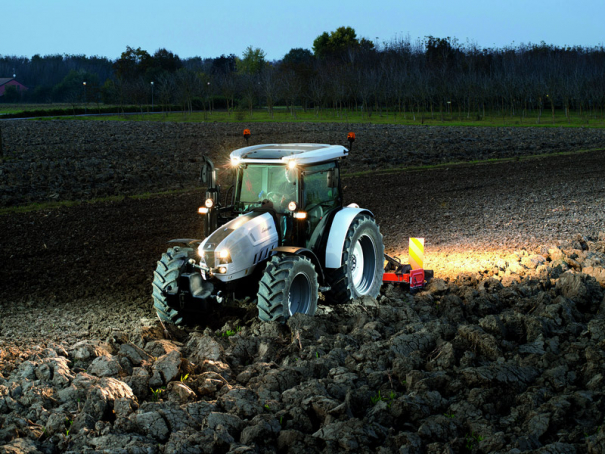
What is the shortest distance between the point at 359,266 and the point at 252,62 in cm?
11895

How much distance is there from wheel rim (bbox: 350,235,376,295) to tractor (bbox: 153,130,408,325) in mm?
82

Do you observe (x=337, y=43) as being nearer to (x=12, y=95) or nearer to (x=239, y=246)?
(x=12, y=95)

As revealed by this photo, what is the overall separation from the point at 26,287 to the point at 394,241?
747 centimetres

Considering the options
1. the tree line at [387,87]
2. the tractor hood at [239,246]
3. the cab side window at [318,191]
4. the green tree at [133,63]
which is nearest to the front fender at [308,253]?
the tractor hood at [239,246]

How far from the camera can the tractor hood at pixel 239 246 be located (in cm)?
759

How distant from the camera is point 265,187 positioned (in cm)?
858

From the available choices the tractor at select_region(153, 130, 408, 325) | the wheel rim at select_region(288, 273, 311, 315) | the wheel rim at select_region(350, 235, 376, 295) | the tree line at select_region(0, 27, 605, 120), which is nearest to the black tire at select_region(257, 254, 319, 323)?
the tractor at select_region(153, 130, 408, 325)

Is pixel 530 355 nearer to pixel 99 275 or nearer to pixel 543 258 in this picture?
pixel 543 258

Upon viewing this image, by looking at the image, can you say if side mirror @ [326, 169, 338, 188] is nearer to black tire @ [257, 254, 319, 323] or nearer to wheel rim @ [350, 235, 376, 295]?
wheel rim @ [350, 235, 376, 295]

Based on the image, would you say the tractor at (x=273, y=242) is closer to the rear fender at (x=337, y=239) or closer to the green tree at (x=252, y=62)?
the rear fender at (x=337, y=239)

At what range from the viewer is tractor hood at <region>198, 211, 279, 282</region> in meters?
7.59

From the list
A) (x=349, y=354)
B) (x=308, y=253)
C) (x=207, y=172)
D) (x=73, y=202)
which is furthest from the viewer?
(x=73, y=202)

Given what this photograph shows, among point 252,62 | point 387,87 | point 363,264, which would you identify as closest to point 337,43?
point 252,62

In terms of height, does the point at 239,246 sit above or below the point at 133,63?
below
